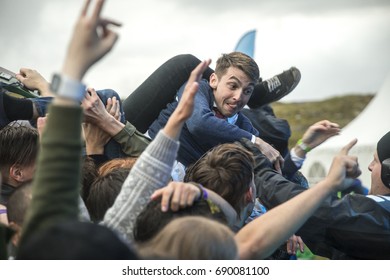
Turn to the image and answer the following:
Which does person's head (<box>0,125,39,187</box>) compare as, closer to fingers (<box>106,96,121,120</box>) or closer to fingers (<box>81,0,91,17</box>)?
fingers (<box>106,96,121,120</box>)

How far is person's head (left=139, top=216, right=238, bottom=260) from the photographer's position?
4.14ft

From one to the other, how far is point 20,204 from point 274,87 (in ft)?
5.92

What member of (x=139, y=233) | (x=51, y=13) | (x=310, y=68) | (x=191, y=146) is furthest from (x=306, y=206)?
(x=310, y=68)

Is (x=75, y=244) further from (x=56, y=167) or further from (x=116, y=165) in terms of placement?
(x=116, y=165)

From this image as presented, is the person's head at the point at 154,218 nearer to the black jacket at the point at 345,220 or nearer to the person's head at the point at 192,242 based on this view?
the person's head at the point at 192,242

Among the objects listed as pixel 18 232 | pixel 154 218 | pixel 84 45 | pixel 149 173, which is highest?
pixel 84 45

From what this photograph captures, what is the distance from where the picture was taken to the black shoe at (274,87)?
321 cm

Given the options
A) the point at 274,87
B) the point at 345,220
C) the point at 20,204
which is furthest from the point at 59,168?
A: the point at 274,87

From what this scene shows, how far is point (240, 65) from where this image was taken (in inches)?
106

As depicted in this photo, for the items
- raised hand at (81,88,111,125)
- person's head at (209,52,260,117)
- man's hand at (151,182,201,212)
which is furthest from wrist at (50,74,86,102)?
person's head at (209,52,260,117)

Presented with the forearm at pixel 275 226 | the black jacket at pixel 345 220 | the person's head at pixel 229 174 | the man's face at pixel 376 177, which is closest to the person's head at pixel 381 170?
the man's face at pixel 376 177

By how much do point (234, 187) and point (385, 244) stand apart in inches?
21.1

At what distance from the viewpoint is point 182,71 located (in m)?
2.79
